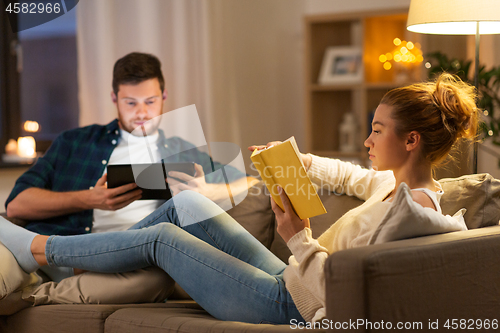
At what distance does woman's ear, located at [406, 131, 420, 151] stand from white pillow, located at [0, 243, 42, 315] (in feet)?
3.73

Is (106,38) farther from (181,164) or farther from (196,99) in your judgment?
(181,164)

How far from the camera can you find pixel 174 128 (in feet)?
5.23

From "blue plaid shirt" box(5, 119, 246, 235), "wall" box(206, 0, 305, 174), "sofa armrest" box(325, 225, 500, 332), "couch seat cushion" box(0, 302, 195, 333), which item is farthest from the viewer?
"wall" box(206, 0, 305, 174)

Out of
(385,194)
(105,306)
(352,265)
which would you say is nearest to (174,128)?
(105,306)

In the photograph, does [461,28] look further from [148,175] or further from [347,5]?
[347,5]

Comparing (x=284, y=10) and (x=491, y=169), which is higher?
(x=284, y=10)

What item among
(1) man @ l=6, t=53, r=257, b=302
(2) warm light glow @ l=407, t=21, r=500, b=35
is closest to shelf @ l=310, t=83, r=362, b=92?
(2) warm light glow @ l=407, t=21, r=500, b=35

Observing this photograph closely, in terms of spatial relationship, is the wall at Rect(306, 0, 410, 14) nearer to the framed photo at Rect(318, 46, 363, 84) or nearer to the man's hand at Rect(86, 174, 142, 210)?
the framed photo at Rect(318, 46, 363, 84)

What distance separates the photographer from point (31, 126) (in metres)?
2.70

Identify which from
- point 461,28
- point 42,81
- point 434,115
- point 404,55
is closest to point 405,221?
point 434,115

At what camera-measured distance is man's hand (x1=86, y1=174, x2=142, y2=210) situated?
164 centimetres

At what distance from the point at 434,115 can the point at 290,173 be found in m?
0.45

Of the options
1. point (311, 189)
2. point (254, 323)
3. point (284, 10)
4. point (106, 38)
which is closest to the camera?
point (311, 189)

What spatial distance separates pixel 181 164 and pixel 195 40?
4.72ft
